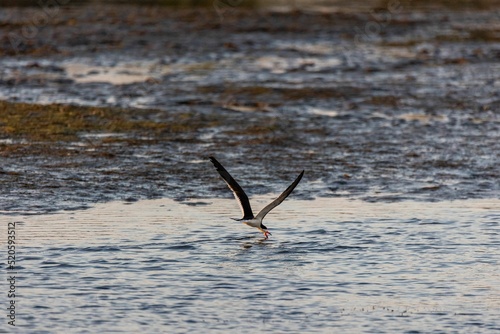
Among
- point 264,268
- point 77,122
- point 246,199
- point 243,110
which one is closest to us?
point 264,268

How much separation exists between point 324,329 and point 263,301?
2.97 feet

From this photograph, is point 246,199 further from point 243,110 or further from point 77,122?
point 243,110

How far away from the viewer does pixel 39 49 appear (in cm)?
2959

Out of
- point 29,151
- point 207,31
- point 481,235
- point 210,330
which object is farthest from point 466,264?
point 207,31

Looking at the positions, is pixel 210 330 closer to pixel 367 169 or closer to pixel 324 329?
pixel 324 329

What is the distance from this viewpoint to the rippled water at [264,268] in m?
9.22

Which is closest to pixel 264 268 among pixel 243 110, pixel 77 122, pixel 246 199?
pixel 246 199

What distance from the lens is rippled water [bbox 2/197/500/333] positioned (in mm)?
9219

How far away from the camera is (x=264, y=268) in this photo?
1088cm

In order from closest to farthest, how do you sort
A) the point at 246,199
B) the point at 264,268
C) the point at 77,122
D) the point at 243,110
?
1. the point at 264,268
2. the point at 246,199
3. the point at 77,122
4. the point at 243,110

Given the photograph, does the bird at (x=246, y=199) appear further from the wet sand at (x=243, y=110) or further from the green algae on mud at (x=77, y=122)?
the green algae on mud at (x=77, y=122)

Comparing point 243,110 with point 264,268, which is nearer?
point 264,268

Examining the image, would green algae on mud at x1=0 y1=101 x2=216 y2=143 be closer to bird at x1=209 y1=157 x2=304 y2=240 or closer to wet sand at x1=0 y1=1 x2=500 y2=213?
wet sand at x1=0 y1=1 x2=500 y2=213

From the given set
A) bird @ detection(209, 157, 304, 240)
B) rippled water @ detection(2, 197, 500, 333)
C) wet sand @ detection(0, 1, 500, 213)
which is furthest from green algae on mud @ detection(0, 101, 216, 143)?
bird @ detection(209, 157, 304, 240)
